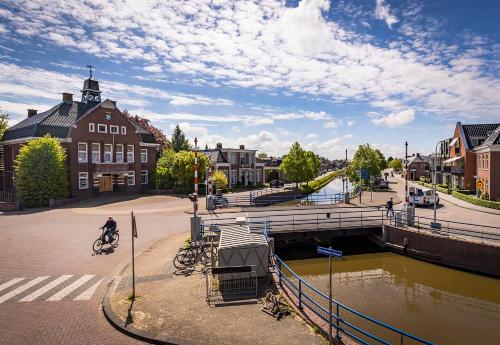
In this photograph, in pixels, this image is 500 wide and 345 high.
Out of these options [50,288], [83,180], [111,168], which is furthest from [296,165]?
[50,288]

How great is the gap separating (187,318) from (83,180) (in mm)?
34951

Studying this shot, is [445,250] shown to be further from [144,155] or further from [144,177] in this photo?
[144,155]

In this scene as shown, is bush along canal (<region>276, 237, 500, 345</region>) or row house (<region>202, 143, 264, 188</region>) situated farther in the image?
row house (<region>202, 143, 264, 188</region>)

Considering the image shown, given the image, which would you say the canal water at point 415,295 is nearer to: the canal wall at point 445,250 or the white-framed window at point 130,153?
the canal wall at point 445,250

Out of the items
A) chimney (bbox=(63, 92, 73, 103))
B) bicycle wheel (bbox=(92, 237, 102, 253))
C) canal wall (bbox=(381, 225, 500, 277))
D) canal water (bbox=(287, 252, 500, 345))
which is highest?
chimney (bbox=(63, 92, 73, 103))

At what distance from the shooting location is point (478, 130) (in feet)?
152

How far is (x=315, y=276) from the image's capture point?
17.9 m

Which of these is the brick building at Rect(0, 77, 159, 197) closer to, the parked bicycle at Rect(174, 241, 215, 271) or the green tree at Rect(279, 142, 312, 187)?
the green tree at Rect(279, 142, 312, 187)

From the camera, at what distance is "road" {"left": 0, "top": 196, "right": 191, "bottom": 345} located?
959 cm

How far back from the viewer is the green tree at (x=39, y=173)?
1282 inches

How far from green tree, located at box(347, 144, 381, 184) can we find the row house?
18.4m

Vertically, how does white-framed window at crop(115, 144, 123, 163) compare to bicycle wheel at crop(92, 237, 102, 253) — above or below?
above

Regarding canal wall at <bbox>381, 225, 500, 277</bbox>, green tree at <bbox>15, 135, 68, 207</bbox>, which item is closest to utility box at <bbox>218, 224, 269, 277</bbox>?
canal wall at <bbox>381, 225, 500, 277</bbox>

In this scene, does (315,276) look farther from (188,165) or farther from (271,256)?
(188,165)
